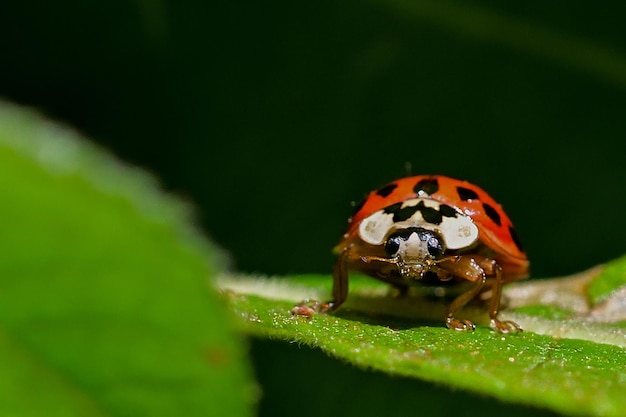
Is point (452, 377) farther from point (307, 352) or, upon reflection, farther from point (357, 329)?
point (307, 352)

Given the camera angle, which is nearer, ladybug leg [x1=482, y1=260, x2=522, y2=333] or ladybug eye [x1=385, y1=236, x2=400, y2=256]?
ladybug leg [x1=482, y1=260, x2=522, y2=333]

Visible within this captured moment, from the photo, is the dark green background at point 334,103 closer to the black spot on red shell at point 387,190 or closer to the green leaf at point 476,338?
the green leaf at point 476,338

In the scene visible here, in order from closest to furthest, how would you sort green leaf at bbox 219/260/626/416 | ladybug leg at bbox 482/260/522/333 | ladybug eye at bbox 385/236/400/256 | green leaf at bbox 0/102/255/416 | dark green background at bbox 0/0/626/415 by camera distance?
green leaf at bbox 0/102/255/416, green leaf at bbox 219/260/626/416, ladybug leg at bbox 482/260/522/333, ladybug eye at bbox 385/236/400/256, dark green background at bbox 0/0/626/415

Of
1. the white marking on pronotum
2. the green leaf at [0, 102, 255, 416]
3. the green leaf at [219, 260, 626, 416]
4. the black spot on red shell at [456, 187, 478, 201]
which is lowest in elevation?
the green leaf at [0, 102, 255, 416]

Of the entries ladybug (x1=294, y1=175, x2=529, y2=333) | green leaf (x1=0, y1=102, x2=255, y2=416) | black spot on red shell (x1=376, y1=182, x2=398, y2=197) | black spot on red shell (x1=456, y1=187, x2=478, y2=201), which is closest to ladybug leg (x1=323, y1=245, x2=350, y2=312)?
ladybug (x1=294, y1=175, x2=529, y2=333)

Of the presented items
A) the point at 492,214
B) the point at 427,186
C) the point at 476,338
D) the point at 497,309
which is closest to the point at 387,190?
the point at 427,186

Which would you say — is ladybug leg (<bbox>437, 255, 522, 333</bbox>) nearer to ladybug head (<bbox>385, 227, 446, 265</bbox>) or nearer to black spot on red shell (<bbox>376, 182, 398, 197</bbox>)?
ladybug head (<bbox>385, 227, 446, 265</bbox>)

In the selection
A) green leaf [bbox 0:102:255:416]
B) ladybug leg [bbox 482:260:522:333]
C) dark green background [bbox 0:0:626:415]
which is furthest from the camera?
dark green background [bbox 0:0:626:415]

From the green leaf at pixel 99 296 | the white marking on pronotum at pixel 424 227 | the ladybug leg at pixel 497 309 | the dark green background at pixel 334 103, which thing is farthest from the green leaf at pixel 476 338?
the dark green background at pixel 334 103
